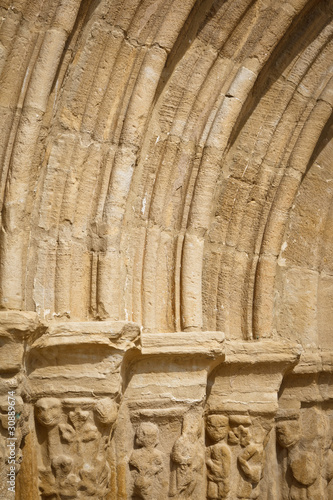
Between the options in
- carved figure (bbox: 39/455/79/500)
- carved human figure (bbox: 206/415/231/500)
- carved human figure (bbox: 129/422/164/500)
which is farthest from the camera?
carved human figure (bbox: 206/415/231/500)

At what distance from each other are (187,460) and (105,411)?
0.55 metres

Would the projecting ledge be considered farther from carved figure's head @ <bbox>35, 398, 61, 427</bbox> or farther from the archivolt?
carved figure's head @ <bbox>35, 398, 61, 427</bbox>

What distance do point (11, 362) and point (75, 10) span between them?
1.55m

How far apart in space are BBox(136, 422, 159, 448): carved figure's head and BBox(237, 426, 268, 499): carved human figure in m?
0.60

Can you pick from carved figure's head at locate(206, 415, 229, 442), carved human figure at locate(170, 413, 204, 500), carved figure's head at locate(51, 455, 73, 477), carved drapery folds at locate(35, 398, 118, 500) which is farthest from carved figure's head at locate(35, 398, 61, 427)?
carved figure's head at locate(206, 415, 229, 442)

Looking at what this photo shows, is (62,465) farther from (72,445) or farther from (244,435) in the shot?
(244,435)

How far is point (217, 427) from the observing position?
12.2 ft

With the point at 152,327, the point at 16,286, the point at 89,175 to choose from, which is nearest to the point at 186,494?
the point at 152,327

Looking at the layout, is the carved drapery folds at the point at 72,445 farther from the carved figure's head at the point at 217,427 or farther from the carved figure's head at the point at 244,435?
the carved figure's head at the point at 244,435

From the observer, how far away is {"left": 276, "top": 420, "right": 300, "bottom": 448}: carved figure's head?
4070 mm

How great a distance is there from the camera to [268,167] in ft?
13.2

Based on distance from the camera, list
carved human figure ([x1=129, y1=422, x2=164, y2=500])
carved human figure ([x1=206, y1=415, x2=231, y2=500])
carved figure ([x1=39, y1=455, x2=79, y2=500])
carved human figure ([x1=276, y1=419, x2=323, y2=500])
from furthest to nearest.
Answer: carved human figure ([x1=276, y1=419, x2=323, y2=500]) → carved human figure ([x1=206, y1=415, x2=231, y2=500]) → carved human figure ([x1=129, y1=422, x2=164, y2=500]) → carved figure ([x1=39, y1=455, x2=79, y2=500])

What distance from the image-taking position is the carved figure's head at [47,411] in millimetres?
3021

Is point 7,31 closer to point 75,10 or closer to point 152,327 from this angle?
point 75,10
